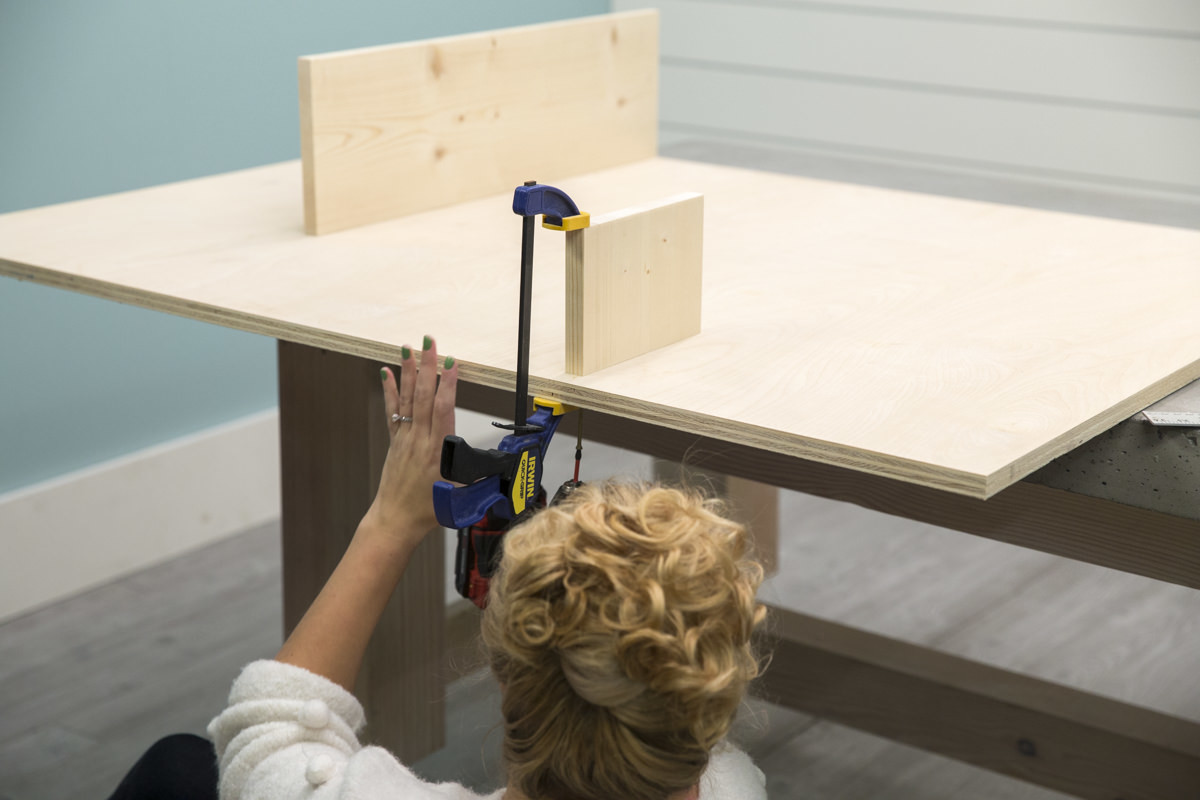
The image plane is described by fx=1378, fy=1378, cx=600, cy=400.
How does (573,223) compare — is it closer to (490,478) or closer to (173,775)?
(490,478)

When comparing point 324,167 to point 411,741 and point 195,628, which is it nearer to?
point 411,741

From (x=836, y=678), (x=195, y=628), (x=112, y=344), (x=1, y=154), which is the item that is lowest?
(x=195, y=628)

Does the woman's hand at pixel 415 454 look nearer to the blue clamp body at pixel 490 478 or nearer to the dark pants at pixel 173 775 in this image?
the blue clamp body at pixel 490 478

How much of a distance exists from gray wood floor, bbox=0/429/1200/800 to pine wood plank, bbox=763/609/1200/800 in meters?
0.15

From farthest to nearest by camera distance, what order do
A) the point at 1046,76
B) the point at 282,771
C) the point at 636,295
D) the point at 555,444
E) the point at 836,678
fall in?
the point at 555,444, the point at 1046,76, the point at 836,678, the point at 636,295, the point at 282,771

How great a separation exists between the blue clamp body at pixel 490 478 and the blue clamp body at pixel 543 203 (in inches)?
6.4

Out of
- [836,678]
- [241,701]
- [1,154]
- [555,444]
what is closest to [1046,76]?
[555,444]

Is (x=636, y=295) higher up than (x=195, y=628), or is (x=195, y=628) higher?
(x=636, y=295)

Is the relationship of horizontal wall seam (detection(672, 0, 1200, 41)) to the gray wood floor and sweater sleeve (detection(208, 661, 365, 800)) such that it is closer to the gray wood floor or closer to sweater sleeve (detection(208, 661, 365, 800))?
the gray wood floor

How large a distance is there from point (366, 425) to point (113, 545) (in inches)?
45.9

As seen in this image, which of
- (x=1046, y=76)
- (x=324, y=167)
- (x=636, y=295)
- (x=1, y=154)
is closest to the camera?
(x=636, y=295)

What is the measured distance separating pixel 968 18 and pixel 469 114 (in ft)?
5.23

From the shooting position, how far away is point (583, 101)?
1.92m

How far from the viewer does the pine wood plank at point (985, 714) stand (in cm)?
164
